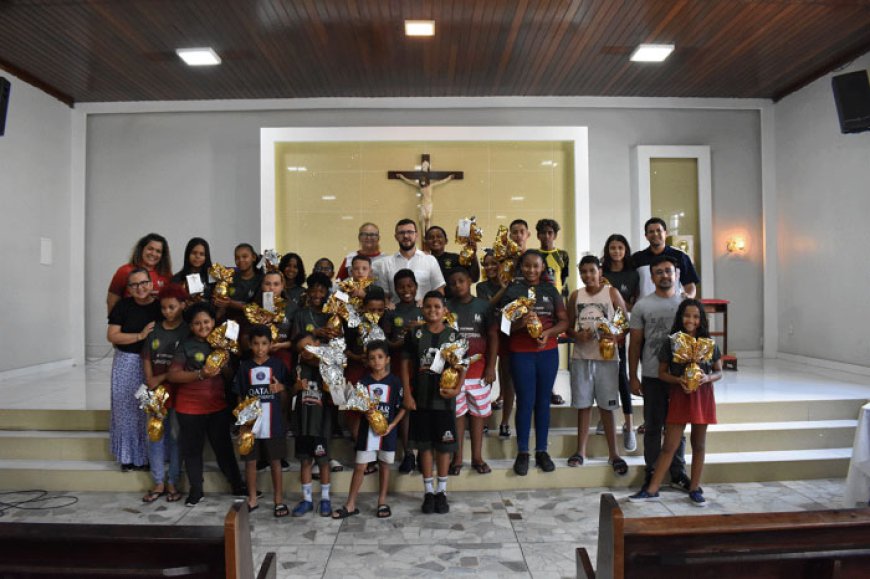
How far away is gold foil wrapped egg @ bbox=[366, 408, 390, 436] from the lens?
356cm

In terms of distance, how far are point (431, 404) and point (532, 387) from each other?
2.70 ft

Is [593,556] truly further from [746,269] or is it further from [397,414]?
[746,269]

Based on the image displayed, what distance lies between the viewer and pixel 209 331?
378cm

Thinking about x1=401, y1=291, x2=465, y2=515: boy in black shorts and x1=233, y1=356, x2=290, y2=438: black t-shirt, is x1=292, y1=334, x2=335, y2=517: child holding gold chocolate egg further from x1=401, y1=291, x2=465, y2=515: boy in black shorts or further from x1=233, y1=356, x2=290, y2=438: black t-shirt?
x1=401, y1=291, x2=465, y2=515: boy in black shorts

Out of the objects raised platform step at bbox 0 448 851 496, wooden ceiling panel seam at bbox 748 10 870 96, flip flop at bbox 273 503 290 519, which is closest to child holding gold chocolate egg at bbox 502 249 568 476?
raised platform step at bbox 0 448 851 496

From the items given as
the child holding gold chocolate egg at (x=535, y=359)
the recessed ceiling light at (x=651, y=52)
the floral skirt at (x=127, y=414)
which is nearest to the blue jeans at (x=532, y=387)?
the child holding gold chocolate egg at (x=535, y=359)

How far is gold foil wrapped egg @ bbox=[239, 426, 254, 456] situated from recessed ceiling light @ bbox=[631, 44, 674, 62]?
5.79 metres

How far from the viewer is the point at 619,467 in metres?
4.10

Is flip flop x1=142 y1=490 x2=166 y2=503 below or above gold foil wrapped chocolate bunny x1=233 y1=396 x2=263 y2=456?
below

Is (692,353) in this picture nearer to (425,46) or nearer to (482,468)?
(482,468)

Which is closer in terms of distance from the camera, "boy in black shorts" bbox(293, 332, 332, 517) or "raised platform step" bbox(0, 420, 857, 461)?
"boy in black shorts" bbox(293, 332, 332, 517)

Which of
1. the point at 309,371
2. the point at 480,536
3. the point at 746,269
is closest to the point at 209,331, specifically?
the point at 309,371


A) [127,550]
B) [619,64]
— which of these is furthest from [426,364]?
[619,64]

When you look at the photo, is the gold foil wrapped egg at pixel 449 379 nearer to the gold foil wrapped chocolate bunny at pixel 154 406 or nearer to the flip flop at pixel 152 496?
the gold foil wrapped chocolate bunny at pixel 154 406
